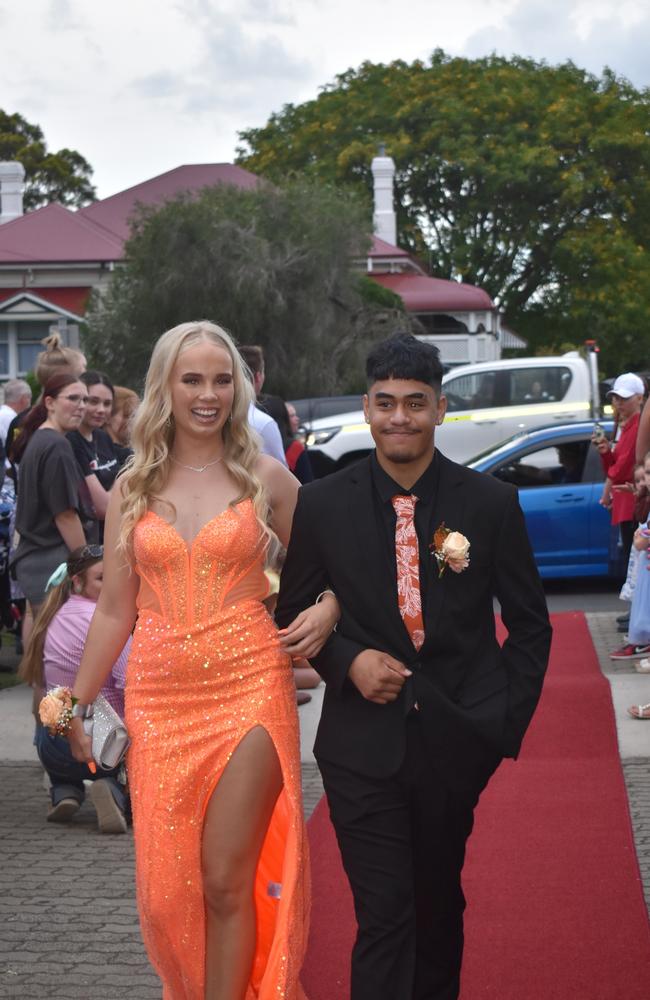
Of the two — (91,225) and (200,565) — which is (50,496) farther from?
(91,225)

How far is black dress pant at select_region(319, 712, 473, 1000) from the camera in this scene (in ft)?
13.1

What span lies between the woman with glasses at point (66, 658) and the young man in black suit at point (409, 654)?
346 cm

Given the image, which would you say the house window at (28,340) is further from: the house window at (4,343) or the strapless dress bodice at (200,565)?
the strapless dress bodice at (200,565)

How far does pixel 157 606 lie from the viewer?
454 centimetres

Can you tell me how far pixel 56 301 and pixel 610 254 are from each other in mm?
19310

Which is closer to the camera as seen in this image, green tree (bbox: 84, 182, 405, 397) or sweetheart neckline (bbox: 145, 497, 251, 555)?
sweetheart neckline (bbox: 145, 497, 251, 555)

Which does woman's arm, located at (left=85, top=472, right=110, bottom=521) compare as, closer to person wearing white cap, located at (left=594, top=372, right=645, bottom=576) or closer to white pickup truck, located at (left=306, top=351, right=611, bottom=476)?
person wearing white cap, located at (left=594, top=372, right=645, bottom=576)

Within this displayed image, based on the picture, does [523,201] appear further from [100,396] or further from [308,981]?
[308,981]

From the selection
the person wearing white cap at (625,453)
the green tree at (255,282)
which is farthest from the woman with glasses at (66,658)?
the green tree at (255,282)

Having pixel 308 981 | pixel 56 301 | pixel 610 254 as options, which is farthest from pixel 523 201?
pixel 308 981

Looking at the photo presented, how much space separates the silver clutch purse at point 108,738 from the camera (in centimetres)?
468

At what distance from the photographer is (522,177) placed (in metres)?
53.8

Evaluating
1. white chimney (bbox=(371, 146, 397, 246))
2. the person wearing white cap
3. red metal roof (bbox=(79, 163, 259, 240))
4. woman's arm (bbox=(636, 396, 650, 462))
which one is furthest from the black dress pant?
white chimney (bbox=(371, 146, 397, 246))

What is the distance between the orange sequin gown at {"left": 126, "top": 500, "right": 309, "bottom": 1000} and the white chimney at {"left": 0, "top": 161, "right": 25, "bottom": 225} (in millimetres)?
52897
